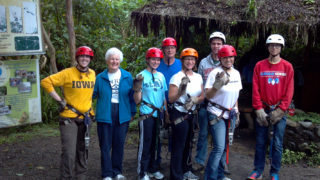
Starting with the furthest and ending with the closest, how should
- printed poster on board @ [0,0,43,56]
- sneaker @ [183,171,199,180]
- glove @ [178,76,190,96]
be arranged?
printed poster on board @ [0,0,43,56], sneaker @ [183,171,199,180], glove @ [178,76,190,96]

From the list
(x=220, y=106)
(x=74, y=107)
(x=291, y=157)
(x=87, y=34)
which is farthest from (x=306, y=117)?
(x=87, y=34)

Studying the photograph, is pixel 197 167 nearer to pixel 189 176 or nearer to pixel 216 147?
pixel 189 176

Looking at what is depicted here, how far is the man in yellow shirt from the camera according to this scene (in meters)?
4.15

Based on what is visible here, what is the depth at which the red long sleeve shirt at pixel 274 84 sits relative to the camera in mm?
4629

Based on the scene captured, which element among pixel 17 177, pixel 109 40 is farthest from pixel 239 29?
pixel 17 177

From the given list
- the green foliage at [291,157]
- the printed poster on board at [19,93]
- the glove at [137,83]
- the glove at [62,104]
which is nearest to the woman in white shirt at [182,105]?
the glove at [137,83]

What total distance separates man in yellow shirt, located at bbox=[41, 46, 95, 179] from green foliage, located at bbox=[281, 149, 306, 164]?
372 cm

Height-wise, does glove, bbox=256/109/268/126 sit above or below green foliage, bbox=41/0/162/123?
below

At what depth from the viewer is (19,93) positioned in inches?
282

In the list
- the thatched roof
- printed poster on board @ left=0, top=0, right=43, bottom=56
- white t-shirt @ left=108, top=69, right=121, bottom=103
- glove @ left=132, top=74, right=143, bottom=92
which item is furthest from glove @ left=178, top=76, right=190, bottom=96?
printed poster on board @ left=0, top=0, right=43, bottom=56

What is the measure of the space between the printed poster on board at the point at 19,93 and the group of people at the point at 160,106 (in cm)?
334

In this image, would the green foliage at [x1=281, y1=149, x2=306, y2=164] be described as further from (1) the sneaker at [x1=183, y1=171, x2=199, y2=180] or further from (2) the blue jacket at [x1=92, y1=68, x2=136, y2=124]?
(2) the blue jacket at [x1=92, y1=68, x2=136, y2=124]

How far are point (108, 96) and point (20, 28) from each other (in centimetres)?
361

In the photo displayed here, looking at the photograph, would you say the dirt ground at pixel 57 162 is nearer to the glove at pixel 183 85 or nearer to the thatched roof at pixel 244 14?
the glove at pixel 183 85
